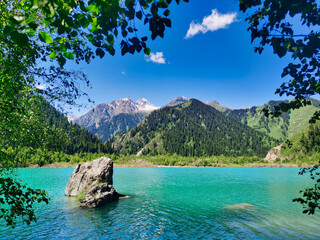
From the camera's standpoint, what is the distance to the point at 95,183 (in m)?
39.2

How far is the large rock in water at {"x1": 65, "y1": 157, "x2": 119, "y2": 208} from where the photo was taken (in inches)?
1344

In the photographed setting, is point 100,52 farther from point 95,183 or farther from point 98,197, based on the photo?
point 95,183

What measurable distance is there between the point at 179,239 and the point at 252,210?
17916mm

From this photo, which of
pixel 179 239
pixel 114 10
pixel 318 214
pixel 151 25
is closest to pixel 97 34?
pixel 114 10

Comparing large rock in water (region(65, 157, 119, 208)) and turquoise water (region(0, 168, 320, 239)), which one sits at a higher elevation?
large rock in water (region(65, 157, 119, 208))

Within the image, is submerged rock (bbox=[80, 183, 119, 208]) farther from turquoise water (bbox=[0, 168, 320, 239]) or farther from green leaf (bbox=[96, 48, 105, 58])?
green leaf (bbox=[96, 48, 105, 58])

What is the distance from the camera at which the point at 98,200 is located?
33.2 m

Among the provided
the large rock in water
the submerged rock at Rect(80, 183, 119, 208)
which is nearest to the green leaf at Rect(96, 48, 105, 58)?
the submerged rock at Rect(80, 183, 119, 208)

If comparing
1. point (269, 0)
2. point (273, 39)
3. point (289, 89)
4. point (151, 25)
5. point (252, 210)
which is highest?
point (269, 0)

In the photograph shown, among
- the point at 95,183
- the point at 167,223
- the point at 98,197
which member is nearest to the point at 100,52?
the point at 167,223

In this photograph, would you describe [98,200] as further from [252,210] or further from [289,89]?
[289,89]

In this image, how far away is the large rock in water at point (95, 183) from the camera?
3412 centimetres

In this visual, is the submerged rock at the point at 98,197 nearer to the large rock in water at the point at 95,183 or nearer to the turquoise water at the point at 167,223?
the large rock in water at the point at 95,183

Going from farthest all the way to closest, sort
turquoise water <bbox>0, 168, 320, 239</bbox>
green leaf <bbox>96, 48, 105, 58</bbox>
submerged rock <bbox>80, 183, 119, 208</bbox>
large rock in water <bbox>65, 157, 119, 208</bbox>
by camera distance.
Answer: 1. large rock in water <bbox>65, 157, 119, 208</bbox>
2. submerged rock <bbox>80, 183, 119, 208</bbox>
3. turquoise water <bbox>0, 168, 320, 239</bbox>
4. green leaf <bbox>96, 48, 105, 58</bbox>
